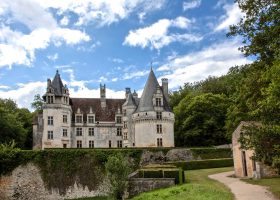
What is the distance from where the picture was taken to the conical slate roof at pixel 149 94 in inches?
1572

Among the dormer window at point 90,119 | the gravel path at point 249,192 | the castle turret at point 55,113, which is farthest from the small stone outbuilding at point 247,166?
the dormer window at point 90,119

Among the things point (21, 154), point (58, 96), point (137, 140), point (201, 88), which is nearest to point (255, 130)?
point (21, 154)

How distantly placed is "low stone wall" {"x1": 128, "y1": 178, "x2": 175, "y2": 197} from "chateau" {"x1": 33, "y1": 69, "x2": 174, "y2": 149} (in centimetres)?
1806

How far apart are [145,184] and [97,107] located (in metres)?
26.2

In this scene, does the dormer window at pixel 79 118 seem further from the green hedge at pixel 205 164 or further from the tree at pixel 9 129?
the green hedge at pixel 205 164

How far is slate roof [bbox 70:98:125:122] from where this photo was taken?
45.3 metres

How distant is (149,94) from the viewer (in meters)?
40.2

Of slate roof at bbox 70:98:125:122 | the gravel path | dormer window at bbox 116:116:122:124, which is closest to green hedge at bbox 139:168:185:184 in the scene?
the gravel path

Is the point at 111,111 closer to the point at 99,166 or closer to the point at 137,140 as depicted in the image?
the point at 137,140

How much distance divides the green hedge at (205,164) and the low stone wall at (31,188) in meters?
6.71

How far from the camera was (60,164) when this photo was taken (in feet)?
96.8

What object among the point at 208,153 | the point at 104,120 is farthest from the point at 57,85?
the point at 208,153

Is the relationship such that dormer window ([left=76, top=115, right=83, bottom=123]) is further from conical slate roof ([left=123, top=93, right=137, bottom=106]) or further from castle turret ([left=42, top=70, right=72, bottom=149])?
conical slate roof ([left=123, top=93, right=137, bottom=106])

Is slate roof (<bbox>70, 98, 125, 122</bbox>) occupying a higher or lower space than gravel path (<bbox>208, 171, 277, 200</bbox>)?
higher
